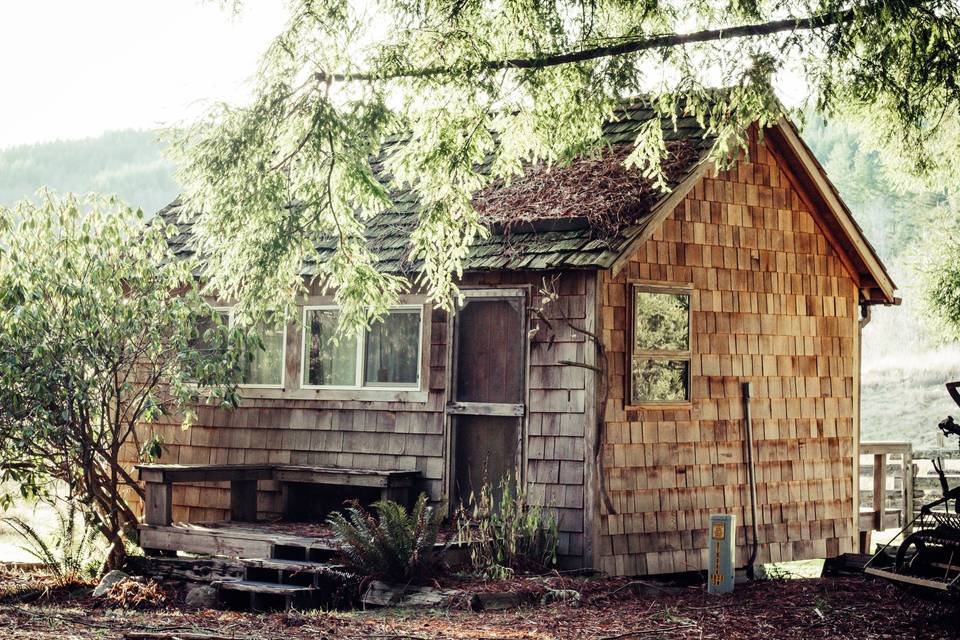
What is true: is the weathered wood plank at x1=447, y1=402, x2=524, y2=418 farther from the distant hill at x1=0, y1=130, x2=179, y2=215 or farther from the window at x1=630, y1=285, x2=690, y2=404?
the distant hill at x1=0, y1=130, x2=179, y2=215

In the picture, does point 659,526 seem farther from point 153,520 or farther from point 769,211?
point 153,520

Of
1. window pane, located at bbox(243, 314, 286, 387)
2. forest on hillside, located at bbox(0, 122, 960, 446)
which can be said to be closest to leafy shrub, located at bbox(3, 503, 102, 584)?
window pane, located at bbox(243, 314, 286, 387)

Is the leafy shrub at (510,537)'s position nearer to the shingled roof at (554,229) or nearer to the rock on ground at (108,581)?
the shingled roof at (554,229)

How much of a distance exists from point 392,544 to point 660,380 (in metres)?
3.42

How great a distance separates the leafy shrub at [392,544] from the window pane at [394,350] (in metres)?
2.53

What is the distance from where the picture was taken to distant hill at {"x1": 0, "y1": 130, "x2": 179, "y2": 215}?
3880 inches

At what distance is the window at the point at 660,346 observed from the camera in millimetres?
12617

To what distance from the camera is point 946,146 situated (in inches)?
645

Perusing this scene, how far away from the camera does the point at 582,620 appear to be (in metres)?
9.87

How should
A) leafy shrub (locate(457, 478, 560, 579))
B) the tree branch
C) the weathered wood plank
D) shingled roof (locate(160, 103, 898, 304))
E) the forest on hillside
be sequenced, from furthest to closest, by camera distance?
the forest on hillside < the weathered wood plank < shingled roof (locate(160, 103, 898, 304)) < leafy shrub (locate(457, 478, 560, 579)) < the tree branch

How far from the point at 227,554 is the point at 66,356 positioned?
2615 mm

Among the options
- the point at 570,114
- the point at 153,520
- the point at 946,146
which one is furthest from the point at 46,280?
the point at 946,146

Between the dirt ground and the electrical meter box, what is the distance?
1.18 feet

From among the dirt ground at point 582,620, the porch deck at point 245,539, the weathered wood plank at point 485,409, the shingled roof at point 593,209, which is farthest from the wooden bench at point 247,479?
the shingled roof at point 593,209
